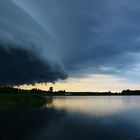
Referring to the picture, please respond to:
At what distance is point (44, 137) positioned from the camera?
4150 centimetres

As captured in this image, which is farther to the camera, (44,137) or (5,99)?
(5,99)

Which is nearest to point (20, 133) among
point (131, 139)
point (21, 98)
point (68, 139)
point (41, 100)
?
point (68, 139)

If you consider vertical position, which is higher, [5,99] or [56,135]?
[5,99]

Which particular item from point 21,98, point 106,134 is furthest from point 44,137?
point 21,98

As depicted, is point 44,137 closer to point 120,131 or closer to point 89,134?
point 89,134

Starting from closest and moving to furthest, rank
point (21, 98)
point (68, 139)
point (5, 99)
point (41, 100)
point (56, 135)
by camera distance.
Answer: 1. point (68, 139)
2. point (56, 135)
3. point (5, 99)
4. point (21, 98)
5. point (41, 100)

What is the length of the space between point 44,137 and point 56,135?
2.32 metres

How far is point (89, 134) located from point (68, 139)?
6.12 m

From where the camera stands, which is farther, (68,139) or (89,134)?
(89,134)

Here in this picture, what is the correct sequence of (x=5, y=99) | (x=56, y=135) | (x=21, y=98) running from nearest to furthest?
(x=56, y=135) → (x=5, y=99) → (x=21, y=98)

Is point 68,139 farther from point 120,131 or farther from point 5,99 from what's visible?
point 5,99

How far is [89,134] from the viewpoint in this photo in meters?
44.7

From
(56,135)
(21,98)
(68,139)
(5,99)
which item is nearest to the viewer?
(68,139)

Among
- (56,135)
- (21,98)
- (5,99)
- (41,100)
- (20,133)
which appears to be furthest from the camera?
(41,100)
